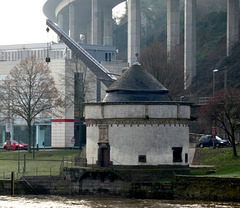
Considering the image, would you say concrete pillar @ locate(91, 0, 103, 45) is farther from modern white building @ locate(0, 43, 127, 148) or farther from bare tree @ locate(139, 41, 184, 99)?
bare tree @ locate(139, 41, 184, 99)

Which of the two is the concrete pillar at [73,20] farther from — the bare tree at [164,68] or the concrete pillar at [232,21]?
the bare tree at [164,68]

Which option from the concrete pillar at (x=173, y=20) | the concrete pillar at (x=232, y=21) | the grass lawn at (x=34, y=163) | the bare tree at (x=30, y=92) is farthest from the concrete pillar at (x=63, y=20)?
the grass lawn at (x=34, y=163)

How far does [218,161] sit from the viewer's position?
69375mm

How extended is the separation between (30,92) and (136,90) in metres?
31.0

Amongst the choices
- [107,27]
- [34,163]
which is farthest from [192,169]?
[107,27]

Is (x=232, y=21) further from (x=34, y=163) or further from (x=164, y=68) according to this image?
(x=34, y=163)

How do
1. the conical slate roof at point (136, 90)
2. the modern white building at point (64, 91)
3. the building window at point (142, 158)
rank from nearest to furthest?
the building window at point (142, 158) → the conical slate roof at point (136, 90) → the modern white building at point (64, 91)

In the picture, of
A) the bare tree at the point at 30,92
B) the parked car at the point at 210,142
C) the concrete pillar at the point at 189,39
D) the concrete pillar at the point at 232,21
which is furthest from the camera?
the concrete pillar at the point at 232,21

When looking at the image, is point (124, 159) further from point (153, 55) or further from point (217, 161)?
point (153, 55)

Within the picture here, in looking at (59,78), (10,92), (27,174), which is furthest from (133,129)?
(59,78)

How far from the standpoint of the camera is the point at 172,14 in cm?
11938

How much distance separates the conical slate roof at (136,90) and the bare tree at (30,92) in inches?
1131

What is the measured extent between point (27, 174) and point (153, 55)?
136 ft

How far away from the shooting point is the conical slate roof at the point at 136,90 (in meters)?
60.4
